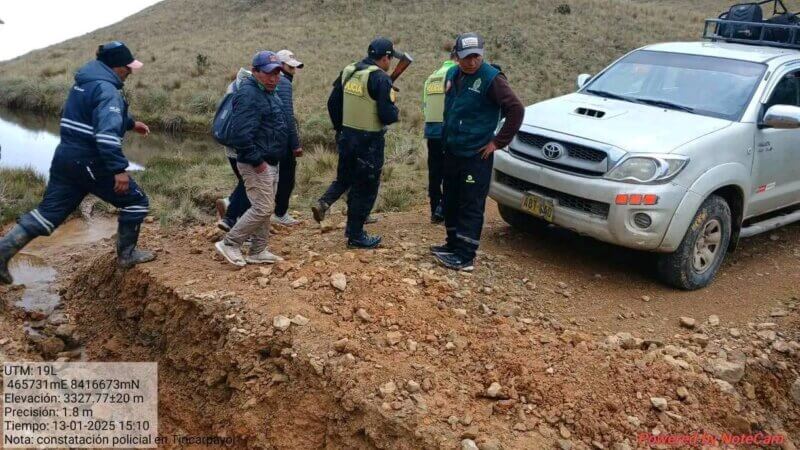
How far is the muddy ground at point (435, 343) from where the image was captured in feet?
12.9

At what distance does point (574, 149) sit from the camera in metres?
5.29

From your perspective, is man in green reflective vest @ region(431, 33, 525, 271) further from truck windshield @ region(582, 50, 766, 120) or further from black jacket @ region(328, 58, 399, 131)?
truck windshield @ region(582, 50, 766, 120)

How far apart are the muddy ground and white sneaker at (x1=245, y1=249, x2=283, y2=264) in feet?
0.57

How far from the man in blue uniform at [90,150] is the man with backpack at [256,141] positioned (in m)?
0.78

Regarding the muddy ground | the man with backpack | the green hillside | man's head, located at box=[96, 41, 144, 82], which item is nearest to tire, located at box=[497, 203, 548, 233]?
the muddy ground

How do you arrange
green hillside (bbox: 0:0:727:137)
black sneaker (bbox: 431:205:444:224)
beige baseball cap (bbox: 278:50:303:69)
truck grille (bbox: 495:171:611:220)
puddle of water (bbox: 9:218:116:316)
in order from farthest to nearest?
1. green hillside (bbox: 0:0:727:137)
2. black sneaker (bbox: 431:205:444:224)
3. puddle of water (bbox: 9:218:116:316)
4. beige baseball cap (bbox: 278:50:303:69)
5. truck grille (bbox: 495:171:611:220)

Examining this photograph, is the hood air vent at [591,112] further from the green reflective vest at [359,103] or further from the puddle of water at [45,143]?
the puddle of water at [45,143]

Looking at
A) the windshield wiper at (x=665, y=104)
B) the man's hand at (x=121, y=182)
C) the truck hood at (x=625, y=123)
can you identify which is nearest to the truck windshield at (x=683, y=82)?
the windshield wiper at (x=665, y=104)

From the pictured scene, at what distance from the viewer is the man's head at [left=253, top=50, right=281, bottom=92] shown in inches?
193

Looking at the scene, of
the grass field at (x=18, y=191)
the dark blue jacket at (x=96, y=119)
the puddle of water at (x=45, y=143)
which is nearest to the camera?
the dark blue jacket at (x=96, y=119)

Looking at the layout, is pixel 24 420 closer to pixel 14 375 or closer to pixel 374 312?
pixel 14 375

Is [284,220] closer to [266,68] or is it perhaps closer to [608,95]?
[266,68]

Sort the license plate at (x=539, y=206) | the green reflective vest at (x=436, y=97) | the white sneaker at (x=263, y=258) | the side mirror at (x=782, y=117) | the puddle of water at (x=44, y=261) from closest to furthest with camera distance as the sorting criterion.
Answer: the side mirror at (x=782, y=117) → the license plate at (x=539, y=206) → the white sneaker at (x=263, y=258) → the puddle of water at (x=44, y=261) → the green reflective vest at (x=436, y=97)

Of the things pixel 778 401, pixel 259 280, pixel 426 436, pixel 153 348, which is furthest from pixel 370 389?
pixel 778 401
